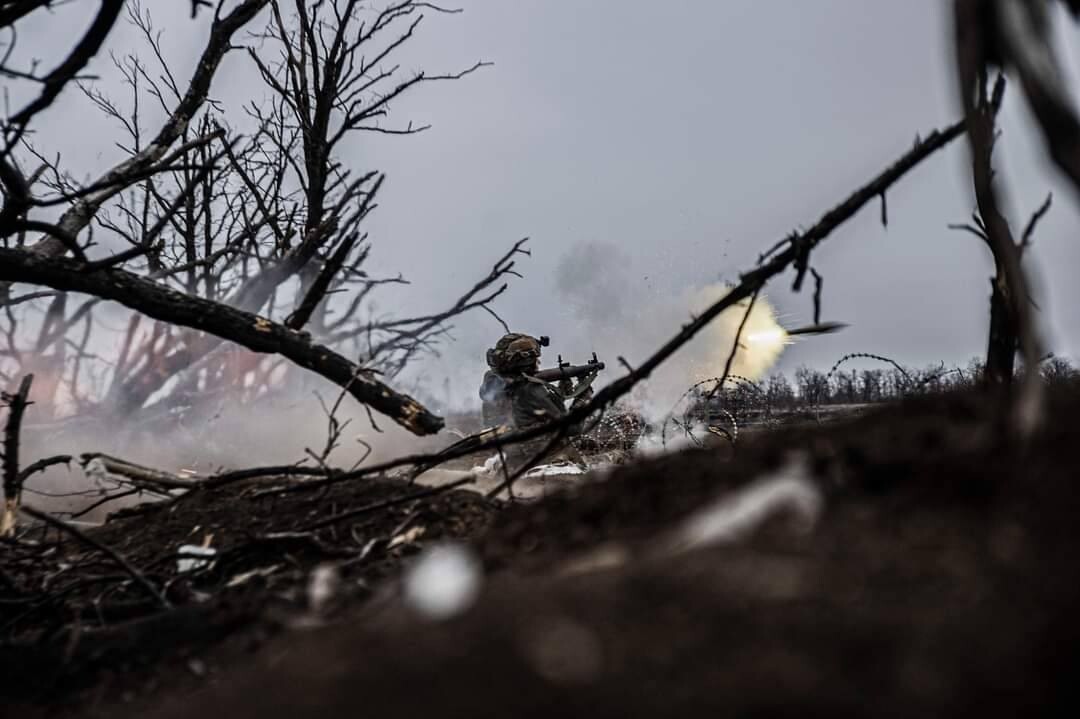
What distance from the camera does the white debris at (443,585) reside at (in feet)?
4.37

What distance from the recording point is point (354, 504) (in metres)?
3.75

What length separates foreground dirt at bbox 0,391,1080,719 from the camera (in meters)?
0.91

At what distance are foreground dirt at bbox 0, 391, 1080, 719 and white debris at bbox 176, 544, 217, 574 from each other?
1.71 metres

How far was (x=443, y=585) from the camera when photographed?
153 cm

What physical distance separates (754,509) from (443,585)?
0.61m

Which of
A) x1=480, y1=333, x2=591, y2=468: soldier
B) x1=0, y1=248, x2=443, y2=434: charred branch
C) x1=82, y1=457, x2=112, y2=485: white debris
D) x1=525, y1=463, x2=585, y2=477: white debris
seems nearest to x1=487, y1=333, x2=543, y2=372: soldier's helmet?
x1=480, y1=333, x2=591, y2=468: soldier

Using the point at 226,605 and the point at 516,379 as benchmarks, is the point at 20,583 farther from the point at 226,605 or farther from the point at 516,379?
the point at 516,379

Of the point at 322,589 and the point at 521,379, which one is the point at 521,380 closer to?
the point at 521,379

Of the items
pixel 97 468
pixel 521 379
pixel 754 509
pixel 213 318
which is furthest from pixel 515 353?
pixel 754 509

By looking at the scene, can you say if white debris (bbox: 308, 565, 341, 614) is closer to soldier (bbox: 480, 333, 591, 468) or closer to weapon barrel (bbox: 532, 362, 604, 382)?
soldier (bbox: 480, 333, 591, 468)

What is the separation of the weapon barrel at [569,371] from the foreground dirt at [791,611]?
33.2 feet

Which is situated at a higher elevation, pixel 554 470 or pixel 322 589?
pixel 554 470

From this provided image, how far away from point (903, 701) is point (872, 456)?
0.61m

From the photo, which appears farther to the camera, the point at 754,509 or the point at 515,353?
the point at 515,353
